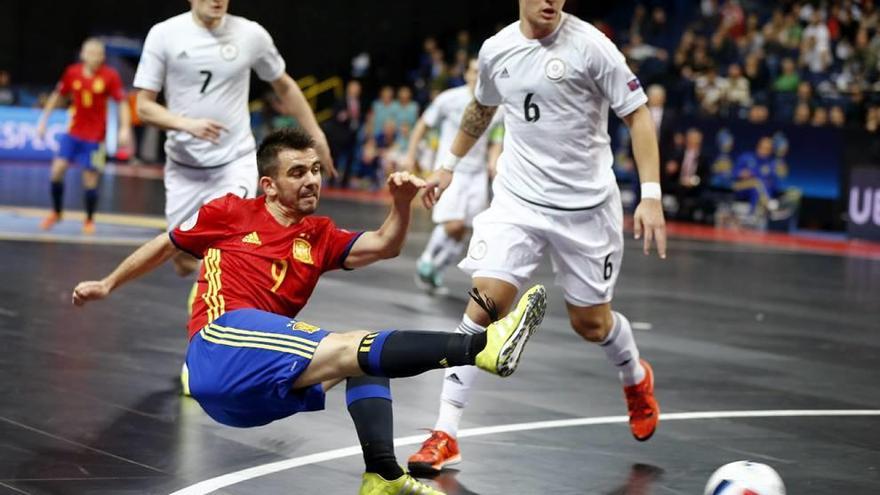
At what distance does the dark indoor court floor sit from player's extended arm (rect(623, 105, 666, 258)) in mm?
991

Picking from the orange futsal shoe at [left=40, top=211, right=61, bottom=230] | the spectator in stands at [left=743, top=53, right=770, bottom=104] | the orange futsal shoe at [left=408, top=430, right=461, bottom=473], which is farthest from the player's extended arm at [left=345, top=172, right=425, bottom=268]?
the spectator in stands at [left=743, top=53, right=770, bottom=104]

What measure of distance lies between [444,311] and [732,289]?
3.59 metres

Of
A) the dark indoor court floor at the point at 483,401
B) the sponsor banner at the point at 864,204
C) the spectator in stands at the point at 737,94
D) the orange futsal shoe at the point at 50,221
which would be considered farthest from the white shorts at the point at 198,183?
the spectator in stands at the point at 737,94

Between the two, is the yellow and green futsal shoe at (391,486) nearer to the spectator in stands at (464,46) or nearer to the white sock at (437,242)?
the white sock at (437,242)

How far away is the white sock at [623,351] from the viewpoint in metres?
6.70

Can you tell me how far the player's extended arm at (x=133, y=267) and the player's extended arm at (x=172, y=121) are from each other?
2074 millimetres

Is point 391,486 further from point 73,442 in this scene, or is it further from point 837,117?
point 837,117

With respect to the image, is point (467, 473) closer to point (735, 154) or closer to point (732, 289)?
point (732, 289)

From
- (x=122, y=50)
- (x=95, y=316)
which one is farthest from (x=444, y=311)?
(x=122, y=50)

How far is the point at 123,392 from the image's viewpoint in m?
7.28

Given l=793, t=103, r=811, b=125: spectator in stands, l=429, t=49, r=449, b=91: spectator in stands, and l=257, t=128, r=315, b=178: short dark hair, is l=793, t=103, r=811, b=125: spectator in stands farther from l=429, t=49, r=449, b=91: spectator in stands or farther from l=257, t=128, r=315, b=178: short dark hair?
l=257, t=128, r=315, b=178: short dark hair

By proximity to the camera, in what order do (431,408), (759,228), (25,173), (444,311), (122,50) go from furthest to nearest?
(122,50), (25,173), (759,228), (444,311), (431,408)

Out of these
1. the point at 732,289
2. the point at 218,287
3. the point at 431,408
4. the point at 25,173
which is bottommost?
the point at 25,173

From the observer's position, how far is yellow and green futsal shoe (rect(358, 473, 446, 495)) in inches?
203
